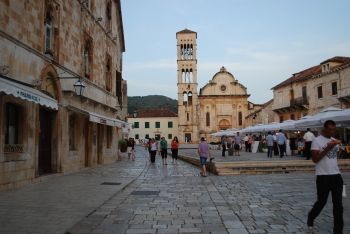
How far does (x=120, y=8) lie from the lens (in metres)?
27.6

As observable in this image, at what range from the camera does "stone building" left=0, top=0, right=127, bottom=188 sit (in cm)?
1040

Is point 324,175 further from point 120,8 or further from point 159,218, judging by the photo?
point 120,8

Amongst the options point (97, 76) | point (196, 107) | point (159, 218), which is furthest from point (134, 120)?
point (159, 218)

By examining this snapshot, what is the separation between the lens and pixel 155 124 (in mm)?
95625

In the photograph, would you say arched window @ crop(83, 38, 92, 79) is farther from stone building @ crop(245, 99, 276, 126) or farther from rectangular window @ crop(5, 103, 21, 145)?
stone building @ crop(245, 99, 276, 126)

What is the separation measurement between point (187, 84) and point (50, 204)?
2747 inches

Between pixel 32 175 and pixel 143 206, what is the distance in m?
5.21

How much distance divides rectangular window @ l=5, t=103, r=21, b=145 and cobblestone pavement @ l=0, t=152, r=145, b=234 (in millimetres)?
1417

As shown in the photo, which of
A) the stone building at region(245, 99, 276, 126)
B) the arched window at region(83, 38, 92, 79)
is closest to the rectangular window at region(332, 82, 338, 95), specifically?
the stone building at region(245, 99, 276, 126)

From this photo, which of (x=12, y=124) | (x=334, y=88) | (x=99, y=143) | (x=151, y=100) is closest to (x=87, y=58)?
(x=99, y=143)

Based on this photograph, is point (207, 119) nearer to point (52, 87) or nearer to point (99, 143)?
point (99, 143)

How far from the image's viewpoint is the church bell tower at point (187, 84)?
76.4 meters

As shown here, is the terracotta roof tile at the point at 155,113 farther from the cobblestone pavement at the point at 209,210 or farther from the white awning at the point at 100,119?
the cobblestone pavement at the point at 209,210

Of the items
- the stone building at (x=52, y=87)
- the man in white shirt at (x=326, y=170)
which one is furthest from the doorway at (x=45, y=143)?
the man in white shirt at (x=326, y=170)
